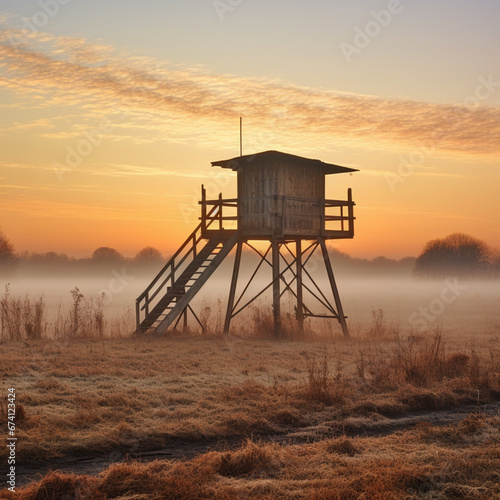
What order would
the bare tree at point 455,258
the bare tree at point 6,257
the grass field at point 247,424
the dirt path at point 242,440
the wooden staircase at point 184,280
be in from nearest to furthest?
1. the grass field at point 247,424
2. the dirt path at point 242,440
3. the wooden staircase at point 184,280
4. the bare tree at point 6,257
5. the bare tree at point 455,258

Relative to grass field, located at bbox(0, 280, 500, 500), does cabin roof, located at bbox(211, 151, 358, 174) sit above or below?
above

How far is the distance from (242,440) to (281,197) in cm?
1520

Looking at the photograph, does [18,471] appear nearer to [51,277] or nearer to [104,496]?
[104,496]

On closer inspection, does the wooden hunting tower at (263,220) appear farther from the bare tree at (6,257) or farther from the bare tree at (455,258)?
the bare tree at (455,258)

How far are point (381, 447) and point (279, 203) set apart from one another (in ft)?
51.1

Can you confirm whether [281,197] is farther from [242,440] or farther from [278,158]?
[242,440]

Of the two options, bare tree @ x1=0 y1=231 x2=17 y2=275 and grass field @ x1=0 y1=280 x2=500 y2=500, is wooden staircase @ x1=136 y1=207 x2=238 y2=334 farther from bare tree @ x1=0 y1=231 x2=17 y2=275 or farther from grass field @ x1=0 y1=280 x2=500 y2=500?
bare tree @ x1=0 y1=231 x2=17 y2=275

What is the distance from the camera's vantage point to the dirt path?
9.54m

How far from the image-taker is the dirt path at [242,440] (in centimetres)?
954

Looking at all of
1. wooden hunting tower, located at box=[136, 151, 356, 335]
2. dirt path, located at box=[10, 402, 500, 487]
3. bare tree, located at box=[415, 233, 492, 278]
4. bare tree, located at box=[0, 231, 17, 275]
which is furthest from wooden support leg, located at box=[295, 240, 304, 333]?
bare tree, located at box=[415, 233, 492, 278]

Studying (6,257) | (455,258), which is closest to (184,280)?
(6,257)

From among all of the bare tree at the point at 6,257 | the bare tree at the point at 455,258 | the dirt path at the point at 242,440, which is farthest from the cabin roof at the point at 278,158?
the bare tree at the point at 455,258

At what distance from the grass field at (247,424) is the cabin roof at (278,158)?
8570mm

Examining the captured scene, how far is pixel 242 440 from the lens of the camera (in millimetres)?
10820
